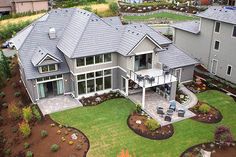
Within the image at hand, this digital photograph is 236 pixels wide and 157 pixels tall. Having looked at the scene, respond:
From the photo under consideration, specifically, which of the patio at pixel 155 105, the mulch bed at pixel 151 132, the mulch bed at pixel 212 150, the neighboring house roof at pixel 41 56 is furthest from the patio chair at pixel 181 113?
the neighboring house roof at pixel 41 56

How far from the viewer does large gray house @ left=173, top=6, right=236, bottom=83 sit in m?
37.9

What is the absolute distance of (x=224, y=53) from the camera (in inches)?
1542

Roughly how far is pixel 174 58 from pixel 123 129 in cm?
1299

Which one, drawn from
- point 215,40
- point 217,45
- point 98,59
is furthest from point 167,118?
point 215,40

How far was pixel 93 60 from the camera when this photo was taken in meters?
34.2

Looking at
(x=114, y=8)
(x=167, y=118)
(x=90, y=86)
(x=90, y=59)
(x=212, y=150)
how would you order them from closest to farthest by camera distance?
1. (x=212, y=150)
2. (x=167, y=118)
3. (x=90, y=59)
4. (x=90, y=86)
5. (x=114, y=8)

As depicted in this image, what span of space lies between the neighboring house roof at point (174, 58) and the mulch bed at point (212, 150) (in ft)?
39.0

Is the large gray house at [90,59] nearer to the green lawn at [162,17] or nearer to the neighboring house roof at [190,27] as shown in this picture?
the neighboring house roof at [190,27]

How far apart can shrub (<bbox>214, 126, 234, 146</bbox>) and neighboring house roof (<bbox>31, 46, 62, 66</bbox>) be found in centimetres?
1848

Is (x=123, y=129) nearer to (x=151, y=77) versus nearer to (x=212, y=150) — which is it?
(x=151, y=77)

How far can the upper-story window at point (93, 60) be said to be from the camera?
33.7 m

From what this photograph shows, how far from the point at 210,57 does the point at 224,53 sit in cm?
252

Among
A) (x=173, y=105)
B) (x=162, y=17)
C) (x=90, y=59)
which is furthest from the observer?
(x=162, y=17)

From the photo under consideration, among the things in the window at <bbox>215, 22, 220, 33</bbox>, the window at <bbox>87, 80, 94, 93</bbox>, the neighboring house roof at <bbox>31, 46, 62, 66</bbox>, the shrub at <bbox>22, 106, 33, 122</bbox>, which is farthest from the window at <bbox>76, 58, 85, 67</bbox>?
the window at <bbox>215, 22, 220, 33</bbox>
